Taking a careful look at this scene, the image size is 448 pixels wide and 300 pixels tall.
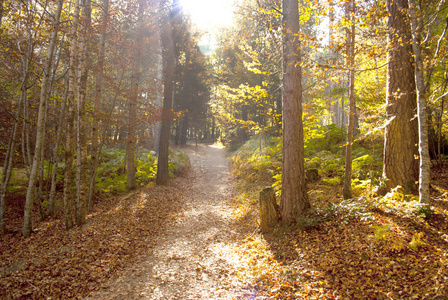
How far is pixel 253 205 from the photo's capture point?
8734 millimetres

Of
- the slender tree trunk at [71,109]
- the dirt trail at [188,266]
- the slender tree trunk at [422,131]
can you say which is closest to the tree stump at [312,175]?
the dirt trail at [188,266]

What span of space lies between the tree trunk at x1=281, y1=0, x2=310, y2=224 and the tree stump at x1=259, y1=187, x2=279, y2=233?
1.02 feet

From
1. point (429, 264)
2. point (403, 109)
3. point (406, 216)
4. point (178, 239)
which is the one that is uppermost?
point (403, 109)

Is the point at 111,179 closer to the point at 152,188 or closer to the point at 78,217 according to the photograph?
the point at 152,188

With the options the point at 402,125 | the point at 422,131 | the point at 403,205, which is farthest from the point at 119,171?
the point at 422,131

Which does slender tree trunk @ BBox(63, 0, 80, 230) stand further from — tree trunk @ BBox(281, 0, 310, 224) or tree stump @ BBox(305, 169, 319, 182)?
tree stump @ BBox(305, 169, 319, 182)

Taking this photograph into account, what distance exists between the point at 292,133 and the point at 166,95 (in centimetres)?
824

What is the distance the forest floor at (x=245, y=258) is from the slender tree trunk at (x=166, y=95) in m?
4.59

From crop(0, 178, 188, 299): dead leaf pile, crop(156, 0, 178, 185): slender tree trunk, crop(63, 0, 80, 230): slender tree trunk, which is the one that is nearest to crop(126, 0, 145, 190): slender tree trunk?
crop(156, 0, 178, 185): slender tree trunk

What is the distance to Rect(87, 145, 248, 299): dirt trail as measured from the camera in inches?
166

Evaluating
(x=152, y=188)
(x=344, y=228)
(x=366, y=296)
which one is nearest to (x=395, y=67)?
(x=344, y=228)

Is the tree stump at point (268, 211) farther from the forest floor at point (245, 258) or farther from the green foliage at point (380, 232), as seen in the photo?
the green foliage at point (380, 232)

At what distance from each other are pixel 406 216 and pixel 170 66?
11952mm

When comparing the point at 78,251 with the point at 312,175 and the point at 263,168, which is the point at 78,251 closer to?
the point at 312,175
